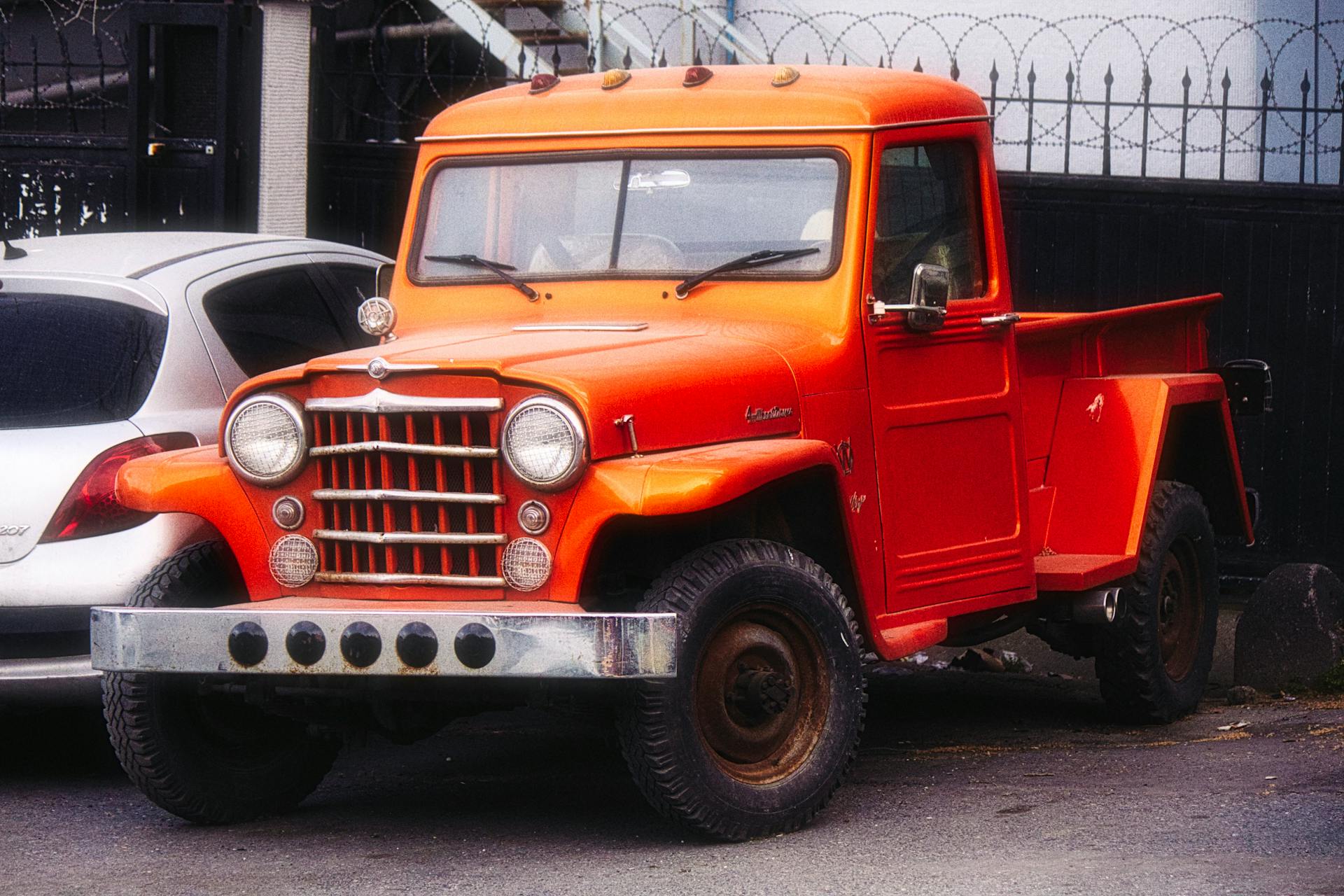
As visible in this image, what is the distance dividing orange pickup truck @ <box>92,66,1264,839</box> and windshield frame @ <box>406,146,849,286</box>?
0.01m

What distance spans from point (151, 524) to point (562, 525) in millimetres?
1594

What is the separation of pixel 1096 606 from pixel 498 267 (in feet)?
7.97

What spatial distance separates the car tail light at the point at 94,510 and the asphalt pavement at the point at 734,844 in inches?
34.4

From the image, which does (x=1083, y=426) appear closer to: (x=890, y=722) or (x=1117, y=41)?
(x=890, y=722)

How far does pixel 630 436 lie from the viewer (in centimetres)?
508

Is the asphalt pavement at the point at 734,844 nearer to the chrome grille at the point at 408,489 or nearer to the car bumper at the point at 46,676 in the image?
the car bumper at the point at 46,676

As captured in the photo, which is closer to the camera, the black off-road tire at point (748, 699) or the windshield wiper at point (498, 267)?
the black off-road tire at point (748, 699)

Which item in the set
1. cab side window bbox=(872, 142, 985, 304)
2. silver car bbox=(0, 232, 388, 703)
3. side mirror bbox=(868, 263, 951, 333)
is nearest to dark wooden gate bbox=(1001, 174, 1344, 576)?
cab side window bbox=(872, 142, 985, 304)

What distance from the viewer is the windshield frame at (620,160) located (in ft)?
19.7

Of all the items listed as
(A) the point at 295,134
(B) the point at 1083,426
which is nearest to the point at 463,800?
(B) the point at 1083,426

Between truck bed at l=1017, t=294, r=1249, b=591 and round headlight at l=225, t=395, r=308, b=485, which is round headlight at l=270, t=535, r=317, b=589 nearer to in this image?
round headlight at l=225, t=395, r=308, b=485

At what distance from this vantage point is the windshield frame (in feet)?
19.7

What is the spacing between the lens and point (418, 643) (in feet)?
16.1

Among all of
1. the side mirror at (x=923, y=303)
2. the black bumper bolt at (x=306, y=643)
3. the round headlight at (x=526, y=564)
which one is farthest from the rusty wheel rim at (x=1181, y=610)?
the black bumper bolt at (x=306, y=643)
